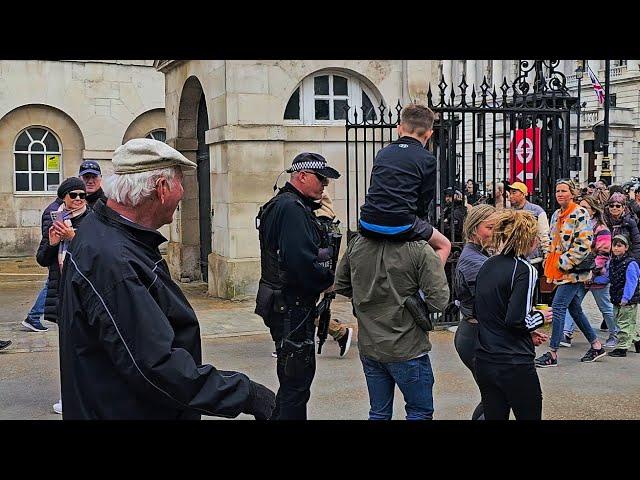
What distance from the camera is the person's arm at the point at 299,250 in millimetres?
5219

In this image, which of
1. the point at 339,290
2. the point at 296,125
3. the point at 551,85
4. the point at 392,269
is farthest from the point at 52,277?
the point at 551,85

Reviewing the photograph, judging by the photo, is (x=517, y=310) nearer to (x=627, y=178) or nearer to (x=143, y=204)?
(x=143, y=204)

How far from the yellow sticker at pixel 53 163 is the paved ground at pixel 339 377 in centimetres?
1080

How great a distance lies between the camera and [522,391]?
452cm

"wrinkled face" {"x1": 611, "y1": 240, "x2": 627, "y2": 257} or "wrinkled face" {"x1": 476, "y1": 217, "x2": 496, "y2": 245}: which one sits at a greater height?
"wrinkled face" {"x1": 476, "y1": 217, "x2": 496, "y2": 245}

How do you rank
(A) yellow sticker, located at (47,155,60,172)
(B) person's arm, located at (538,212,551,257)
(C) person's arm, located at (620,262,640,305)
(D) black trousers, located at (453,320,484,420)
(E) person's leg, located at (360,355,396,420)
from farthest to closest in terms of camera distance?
(A) yellow sticker, located at (47,155,60,172) → (B) person's arm, located at (538,212,551,257) → (C) person's arm, located at (620,262,640,305) → (D) black trousers, located at (453,320,484,420) → (E) person's leg, located at (360,355,396,420)

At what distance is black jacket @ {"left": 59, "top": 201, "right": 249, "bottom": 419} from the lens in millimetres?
2588

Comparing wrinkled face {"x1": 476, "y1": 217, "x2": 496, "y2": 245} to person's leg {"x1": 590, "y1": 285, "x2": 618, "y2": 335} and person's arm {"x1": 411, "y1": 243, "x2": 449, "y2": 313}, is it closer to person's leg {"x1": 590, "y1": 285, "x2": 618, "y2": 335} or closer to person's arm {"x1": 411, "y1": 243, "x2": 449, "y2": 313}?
person's arm {"x1": 411, "y1": 243, "x2": 449, "y2": 313}

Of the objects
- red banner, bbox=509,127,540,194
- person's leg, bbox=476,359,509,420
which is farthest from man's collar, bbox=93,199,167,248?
red banner, bbox=509,127,540,194

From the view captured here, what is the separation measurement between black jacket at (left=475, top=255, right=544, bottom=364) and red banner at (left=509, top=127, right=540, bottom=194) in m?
5.84

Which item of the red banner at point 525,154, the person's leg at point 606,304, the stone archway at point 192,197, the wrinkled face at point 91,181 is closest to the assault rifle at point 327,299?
the wrinkled face at point 91,181

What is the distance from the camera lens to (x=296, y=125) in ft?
39.5

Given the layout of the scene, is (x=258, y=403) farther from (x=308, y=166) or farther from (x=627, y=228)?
(x=627, y=228)
